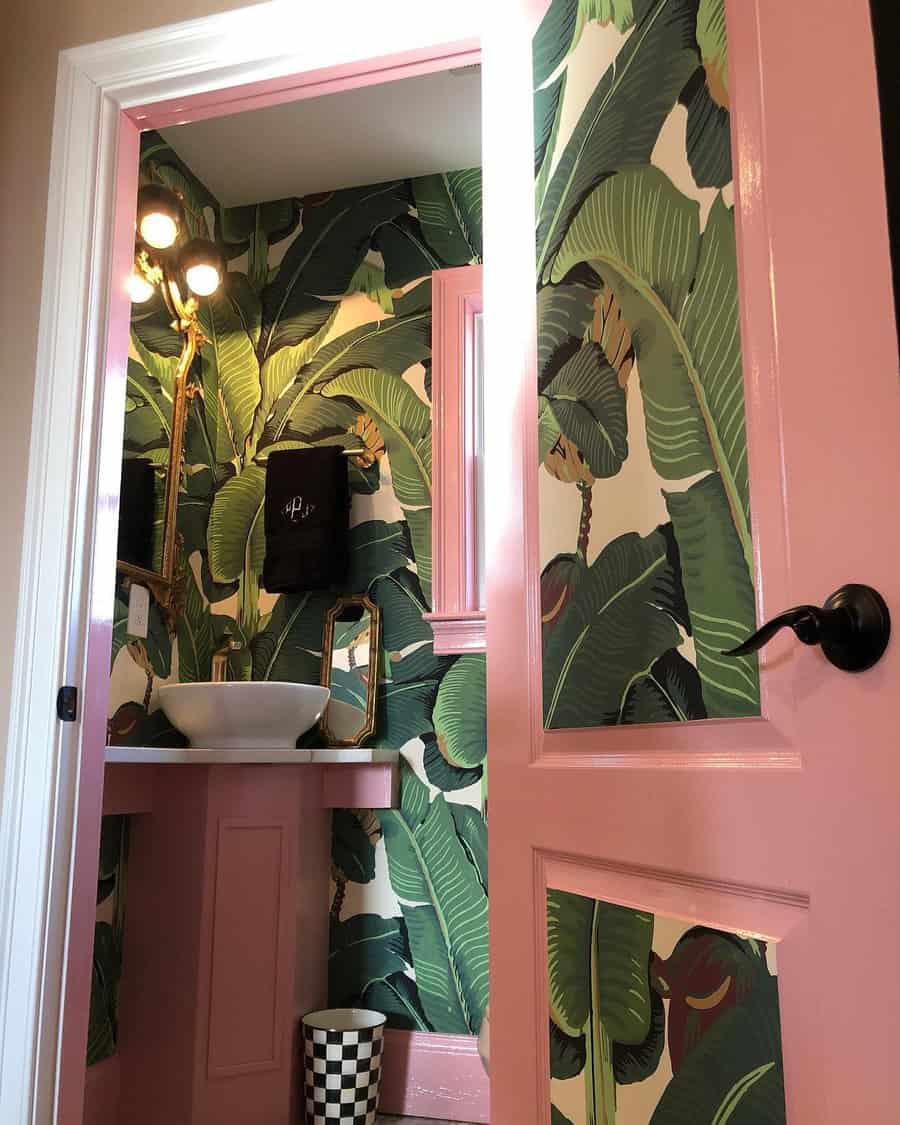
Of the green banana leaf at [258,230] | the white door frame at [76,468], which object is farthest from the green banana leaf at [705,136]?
the green banana leaf at [258,230]

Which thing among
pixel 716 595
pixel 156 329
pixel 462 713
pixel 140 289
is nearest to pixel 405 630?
pixel 462 713

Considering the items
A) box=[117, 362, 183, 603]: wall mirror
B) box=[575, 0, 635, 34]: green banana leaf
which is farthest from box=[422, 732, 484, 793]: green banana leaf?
box=[575, 0, 635, 34]: green banana leaf

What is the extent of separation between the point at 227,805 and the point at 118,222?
147cm

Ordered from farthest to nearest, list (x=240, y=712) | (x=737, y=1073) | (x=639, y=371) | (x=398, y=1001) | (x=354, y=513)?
(x=354, y=513)
(x=398, y=1001)
(x=240, y=712)
(x=639, y=371)
(x=737, y=1073)

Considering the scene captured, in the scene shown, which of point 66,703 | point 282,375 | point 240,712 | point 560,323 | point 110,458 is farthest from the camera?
point 282,375

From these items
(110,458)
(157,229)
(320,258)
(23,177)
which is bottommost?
(110,458)

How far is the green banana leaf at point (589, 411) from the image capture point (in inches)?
45.7

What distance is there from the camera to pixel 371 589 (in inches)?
128

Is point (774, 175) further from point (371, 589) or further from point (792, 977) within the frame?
point (371, 589)

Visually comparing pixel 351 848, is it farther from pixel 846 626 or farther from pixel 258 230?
pixel 846 626

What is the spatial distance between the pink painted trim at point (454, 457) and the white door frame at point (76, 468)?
1318 millimetres

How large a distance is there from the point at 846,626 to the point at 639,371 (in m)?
0.46

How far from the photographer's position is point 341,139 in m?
3.21

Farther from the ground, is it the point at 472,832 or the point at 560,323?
the point at 560,323
